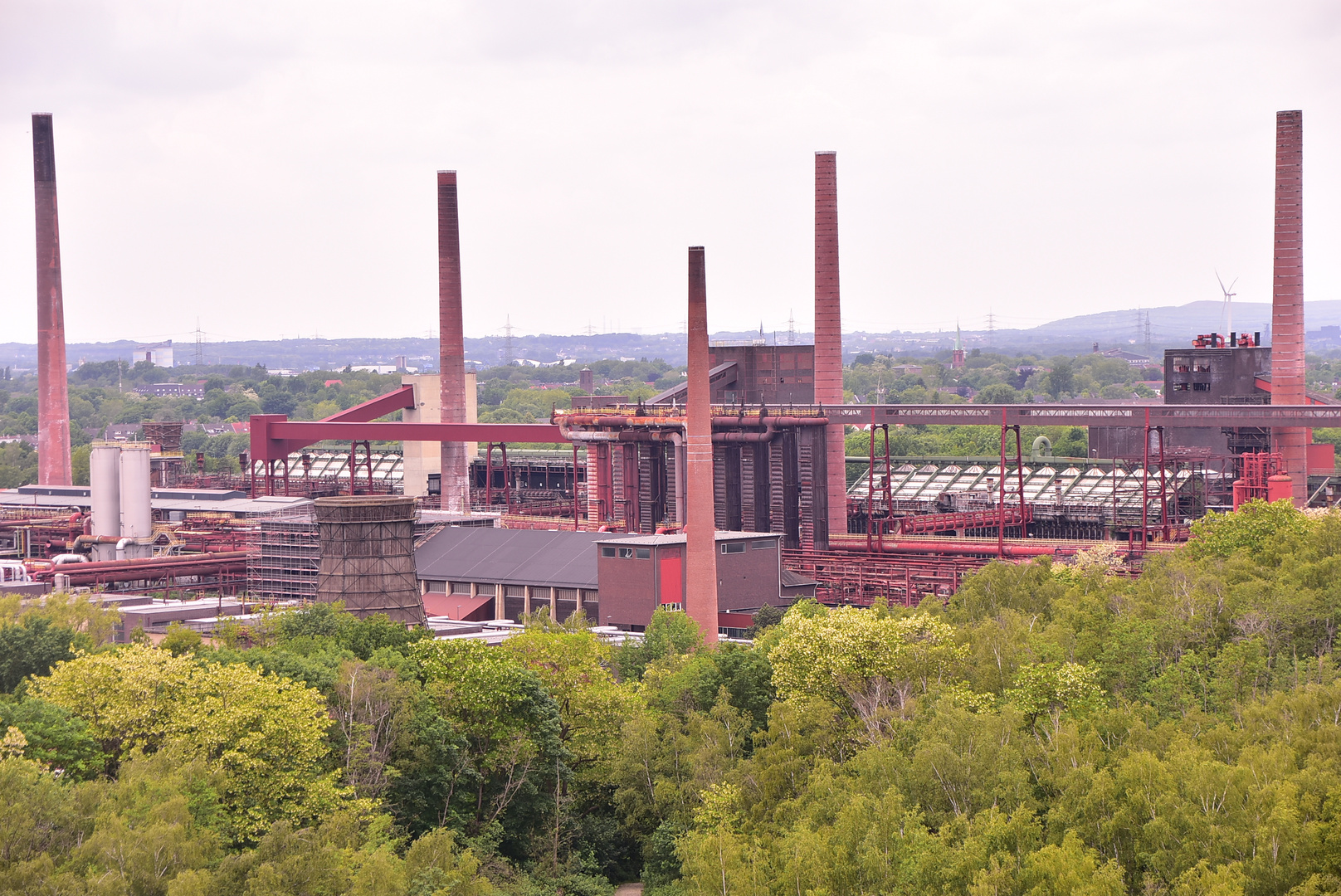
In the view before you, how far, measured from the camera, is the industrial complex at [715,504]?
6231 centimetres

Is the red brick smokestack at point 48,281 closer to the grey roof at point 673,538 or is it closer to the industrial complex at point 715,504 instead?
the industrial complex at point 715,504

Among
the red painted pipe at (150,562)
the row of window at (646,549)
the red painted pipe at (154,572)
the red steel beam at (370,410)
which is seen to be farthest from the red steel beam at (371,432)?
the row of window at (646,549)

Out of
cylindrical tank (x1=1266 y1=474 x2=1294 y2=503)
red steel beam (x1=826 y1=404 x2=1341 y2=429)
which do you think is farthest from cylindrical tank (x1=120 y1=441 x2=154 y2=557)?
cylindrical tank (x1=1266 y1=474 x2=1294 y2=503)

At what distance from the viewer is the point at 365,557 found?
53.5 metres

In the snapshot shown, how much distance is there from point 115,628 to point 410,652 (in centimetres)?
1526

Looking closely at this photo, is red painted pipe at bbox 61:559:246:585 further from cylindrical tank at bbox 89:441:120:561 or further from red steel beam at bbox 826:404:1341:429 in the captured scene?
red steel beam at bbox 826:404:1341:429

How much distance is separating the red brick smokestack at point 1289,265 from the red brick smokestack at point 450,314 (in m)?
39.3

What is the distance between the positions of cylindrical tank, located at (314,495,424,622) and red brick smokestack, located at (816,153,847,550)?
27460 millimetres


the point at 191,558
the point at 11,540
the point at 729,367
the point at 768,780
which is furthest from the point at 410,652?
the point at 11,540

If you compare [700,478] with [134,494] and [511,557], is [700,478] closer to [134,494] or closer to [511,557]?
[511,557]

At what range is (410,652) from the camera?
4756 centimetres

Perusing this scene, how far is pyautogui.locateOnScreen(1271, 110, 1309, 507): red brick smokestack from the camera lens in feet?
243

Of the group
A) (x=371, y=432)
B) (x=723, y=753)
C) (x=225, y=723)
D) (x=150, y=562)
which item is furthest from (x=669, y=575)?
(x=371, y=432)

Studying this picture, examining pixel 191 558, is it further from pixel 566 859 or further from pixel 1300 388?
pixel 1300 388
